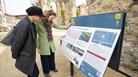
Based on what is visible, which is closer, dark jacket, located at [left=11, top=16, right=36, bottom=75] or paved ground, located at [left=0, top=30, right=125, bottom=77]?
dark jacket, located at [left=11, top=16, right=36, bottom=75]

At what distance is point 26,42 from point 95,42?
2.96ft

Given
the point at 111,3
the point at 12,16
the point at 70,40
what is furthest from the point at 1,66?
the point at 12,16

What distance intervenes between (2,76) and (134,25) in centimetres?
263

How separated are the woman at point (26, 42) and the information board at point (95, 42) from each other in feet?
2.00

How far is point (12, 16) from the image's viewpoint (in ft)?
71.0

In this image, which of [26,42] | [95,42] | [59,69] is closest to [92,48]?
[95,42]

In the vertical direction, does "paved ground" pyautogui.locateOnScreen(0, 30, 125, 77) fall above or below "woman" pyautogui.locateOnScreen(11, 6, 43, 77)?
below

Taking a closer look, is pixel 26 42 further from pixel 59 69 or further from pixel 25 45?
pixel 59 69

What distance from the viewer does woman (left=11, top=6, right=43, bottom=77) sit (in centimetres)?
260

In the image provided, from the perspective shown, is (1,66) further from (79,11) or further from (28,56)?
(79,11)

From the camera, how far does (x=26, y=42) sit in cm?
270

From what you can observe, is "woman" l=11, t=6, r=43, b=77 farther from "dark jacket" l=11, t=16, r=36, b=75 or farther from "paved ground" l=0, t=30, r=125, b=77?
"paved ground" l=0, t=30, r=125, b=77

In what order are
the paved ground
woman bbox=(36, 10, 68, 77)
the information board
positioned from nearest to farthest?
the information board → woman bbox=(36, 10, 68, 77) → the paved ground

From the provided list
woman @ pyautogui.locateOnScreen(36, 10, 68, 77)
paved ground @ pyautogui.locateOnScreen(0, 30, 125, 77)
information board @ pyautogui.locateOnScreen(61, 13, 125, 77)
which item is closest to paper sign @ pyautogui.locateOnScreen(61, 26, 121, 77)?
information board @ pyautogui.locateOnScreen(61, 13, 125, 77)
